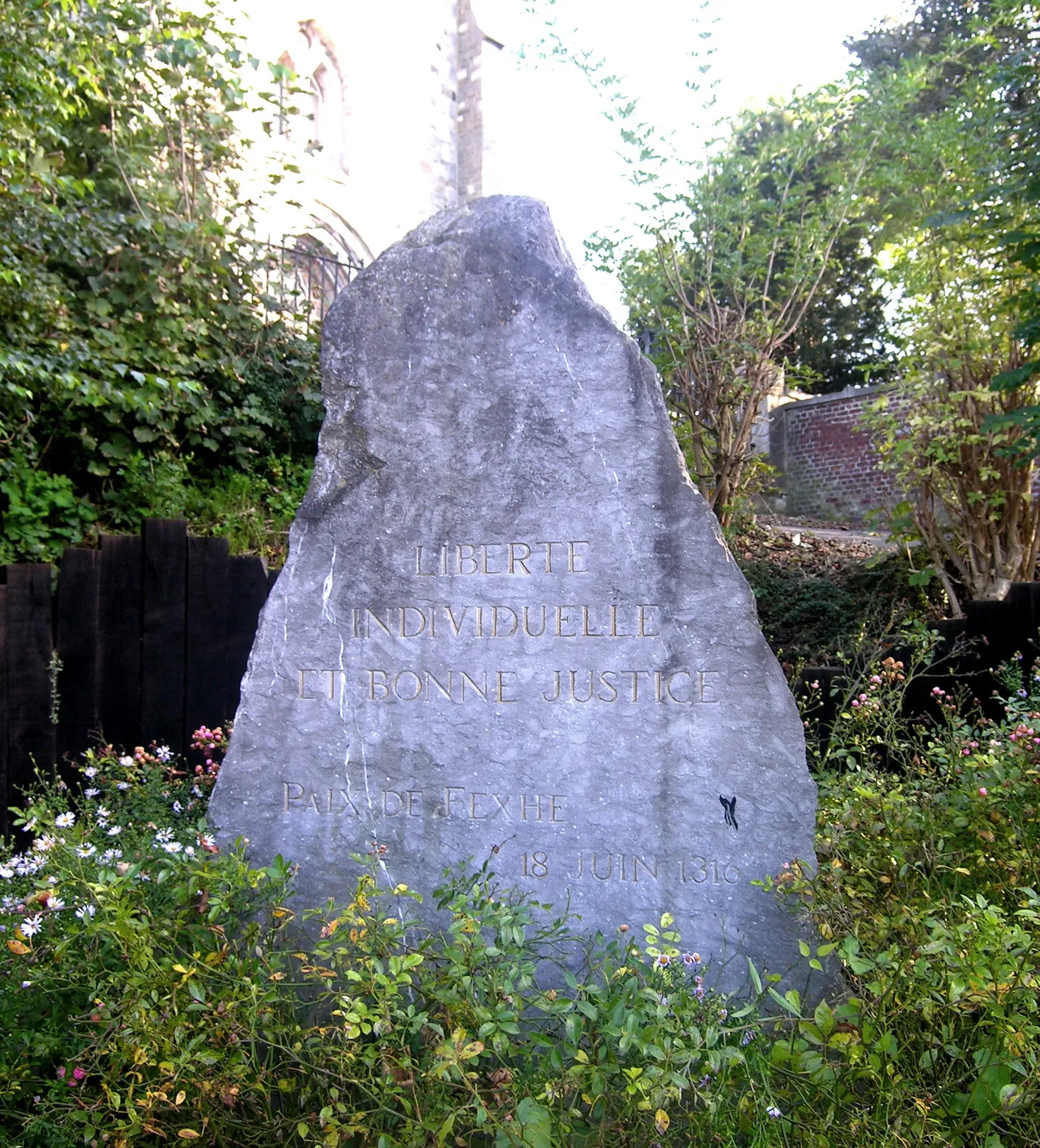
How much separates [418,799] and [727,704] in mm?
1048

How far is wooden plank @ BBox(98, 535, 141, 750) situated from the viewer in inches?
189

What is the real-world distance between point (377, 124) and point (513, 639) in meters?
13.0

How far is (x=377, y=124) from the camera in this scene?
45.5 ft

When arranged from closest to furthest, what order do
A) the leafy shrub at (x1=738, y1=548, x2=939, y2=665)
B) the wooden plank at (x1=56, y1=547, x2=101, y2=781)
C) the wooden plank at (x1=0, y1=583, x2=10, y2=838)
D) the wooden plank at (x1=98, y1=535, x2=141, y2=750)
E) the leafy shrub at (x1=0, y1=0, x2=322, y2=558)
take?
the wooden plank at (x1=0, y1=583, x2=10, y2=838) < the wooden plank at (x1=56, y1=547, x2=101, y2=781) < the wooden plank at (x1=98, y1=535, x2=141, y2=750) < the leafy shrub at (x1=0, y1=0, x2=322, y2=558) < the leafy shrub at (x1=738, y1=548, x2=939, y2=665)

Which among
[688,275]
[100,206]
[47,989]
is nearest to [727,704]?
[47,989]

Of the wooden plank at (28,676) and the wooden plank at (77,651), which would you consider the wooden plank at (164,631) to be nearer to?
the wooden plank at (77,651)

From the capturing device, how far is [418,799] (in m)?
3.07

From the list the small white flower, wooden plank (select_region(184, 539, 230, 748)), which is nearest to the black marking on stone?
the small white flower

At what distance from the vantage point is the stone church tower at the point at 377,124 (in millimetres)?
12805

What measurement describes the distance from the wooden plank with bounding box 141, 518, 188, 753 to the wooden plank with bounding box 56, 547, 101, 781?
0.86 feet

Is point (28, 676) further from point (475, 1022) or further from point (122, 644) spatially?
point (475, 1022)

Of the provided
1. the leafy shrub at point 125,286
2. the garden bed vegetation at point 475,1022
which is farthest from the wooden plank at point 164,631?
the garden bed vegetation at point 475,1022

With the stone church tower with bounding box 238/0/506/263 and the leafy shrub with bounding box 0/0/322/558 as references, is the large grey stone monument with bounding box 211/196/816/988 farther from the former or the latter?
the stone church tower with bounding box 238/0/506/263

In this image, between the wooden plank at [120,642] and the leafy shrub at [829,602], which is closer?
the wooden plank at [120,642]
